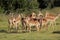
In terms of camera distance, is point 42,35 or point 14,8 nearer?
point 42,35

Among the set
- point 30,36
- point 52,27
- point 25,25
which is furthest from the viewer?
point 52,27

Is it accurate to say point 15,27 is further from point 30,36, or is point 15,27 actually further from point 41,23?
point 30,36

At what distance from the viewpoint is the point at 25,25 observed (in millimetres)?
19375

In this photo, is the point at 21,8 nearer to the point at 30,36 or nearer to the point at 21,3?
the point at 21,3

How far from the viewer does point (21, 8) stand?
3184 cm

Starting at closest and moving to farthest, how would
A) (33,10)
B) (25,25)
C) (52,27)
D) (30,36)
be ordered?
1. (30,36)
2. (25,25)
3. (52,27)
4. (33,10)

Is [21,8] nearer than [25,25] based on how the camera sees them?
No

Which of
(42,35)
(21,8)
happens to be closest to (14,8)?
(21,8)

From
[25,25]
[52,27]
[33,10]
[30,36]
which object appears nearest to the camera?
[30,36]

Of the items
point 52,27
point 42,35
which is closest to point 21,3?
point 52,27

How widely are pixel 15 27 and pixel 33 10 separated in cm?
1061

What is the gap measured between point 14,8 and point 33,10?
9.06 ft

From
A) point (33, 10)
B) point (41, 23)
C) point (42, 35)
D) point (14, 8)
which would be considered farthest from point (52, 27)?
point (14, 8)

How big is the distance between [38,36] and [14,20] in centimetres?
375
